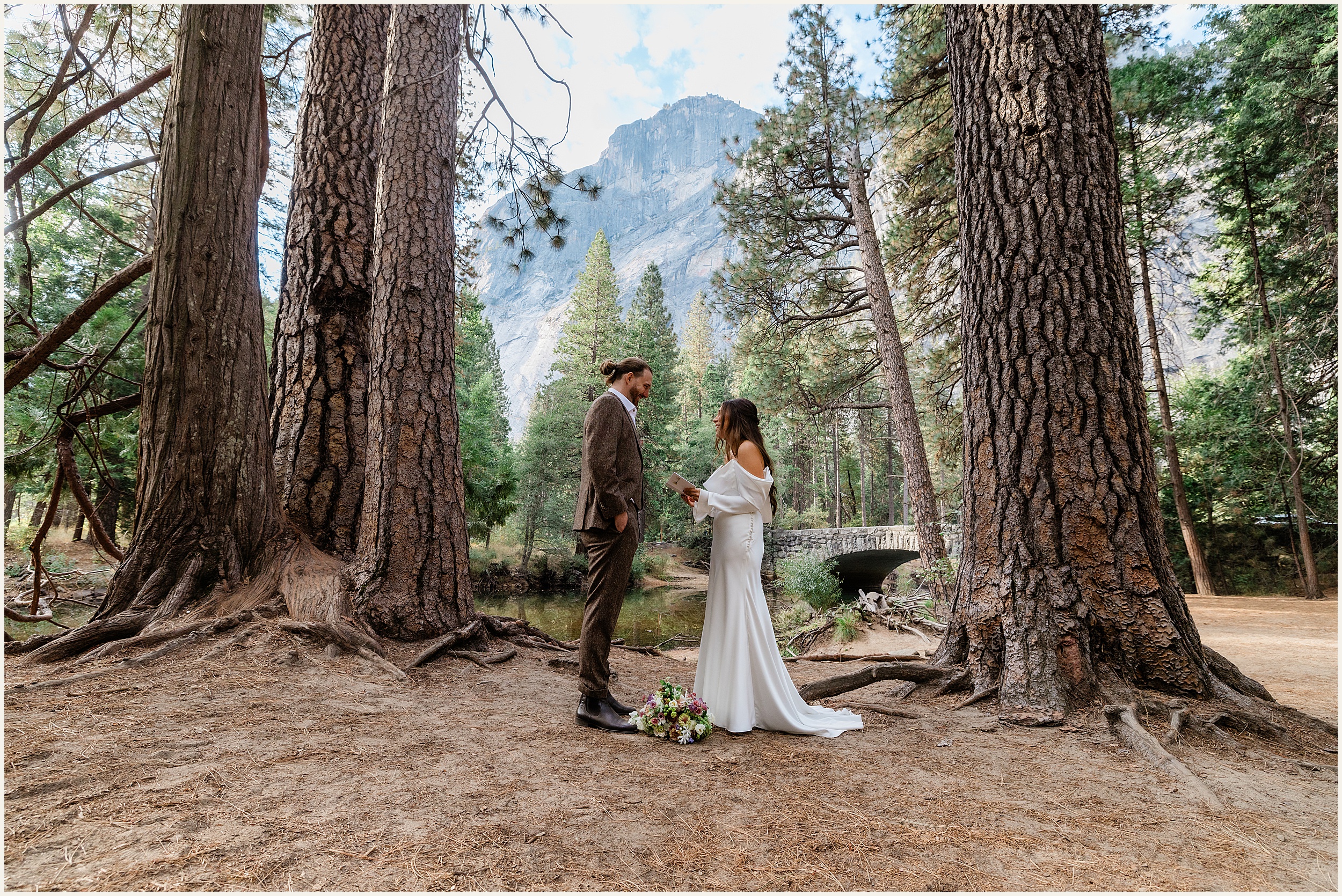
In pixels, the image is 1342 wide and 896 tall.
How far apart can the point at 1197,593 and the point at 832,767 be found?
14319 mm

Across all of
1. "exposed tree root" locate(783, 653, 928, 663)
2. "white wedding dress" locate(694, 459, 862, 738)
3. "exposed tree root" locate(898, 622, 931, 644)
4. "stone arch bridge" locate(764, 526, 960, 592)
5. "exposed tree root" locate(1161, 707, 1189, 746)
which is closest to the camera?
"exposed tree root" locate(1161, 707, 1189, 746)

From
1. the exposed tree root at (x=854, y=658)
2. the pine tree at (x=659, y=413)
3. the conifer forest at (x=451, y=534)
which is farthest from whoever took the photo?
the pine tree at (x=659, y=413)

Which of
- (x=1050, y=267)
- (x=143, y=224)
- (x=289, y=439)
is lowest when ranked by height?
(x=289, y=439)

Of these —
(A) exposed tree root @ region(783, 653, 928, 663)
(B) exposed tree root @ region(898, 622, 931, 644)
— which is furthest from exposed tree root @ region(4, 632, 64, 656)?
(B) exposed tree root @ region(898, 622, 931, 644)

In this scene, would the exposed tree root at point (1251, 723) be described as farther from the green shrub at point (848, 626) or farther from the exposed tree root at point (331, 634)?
the green shrub at point (848, 626)

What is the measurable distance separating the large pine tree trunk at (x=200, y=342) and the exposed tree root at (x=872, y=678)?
3492 mm

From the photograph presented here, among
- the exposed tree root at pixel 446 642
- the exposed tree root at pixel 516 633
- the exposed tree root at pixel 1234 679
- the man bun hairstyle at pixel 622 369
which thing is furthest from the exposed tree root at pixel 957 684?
the exposed tree root at pixel 446 642

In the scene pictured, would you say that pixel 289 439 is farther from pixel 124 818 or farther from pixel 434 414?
pixel 124 818

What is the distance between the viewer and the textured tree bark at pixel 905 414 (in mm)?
9219

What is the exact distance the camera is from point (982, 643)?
3.29 meters

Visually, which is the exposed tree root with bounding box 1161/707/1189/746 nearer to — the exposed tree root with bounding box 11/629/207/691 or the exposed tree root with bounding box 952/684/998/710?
the exposed tree root with bounding box 952/684/998/710

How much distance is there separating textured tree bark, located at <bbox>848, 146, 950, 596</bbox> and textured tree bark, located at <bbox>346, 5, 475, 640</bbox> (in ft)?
22.6

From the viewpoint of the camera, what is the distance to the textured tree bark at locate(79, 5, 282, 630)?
11.6 feet

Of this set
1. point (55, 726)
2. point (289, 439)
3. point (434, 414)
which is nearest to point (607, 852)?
point (55, 726)
